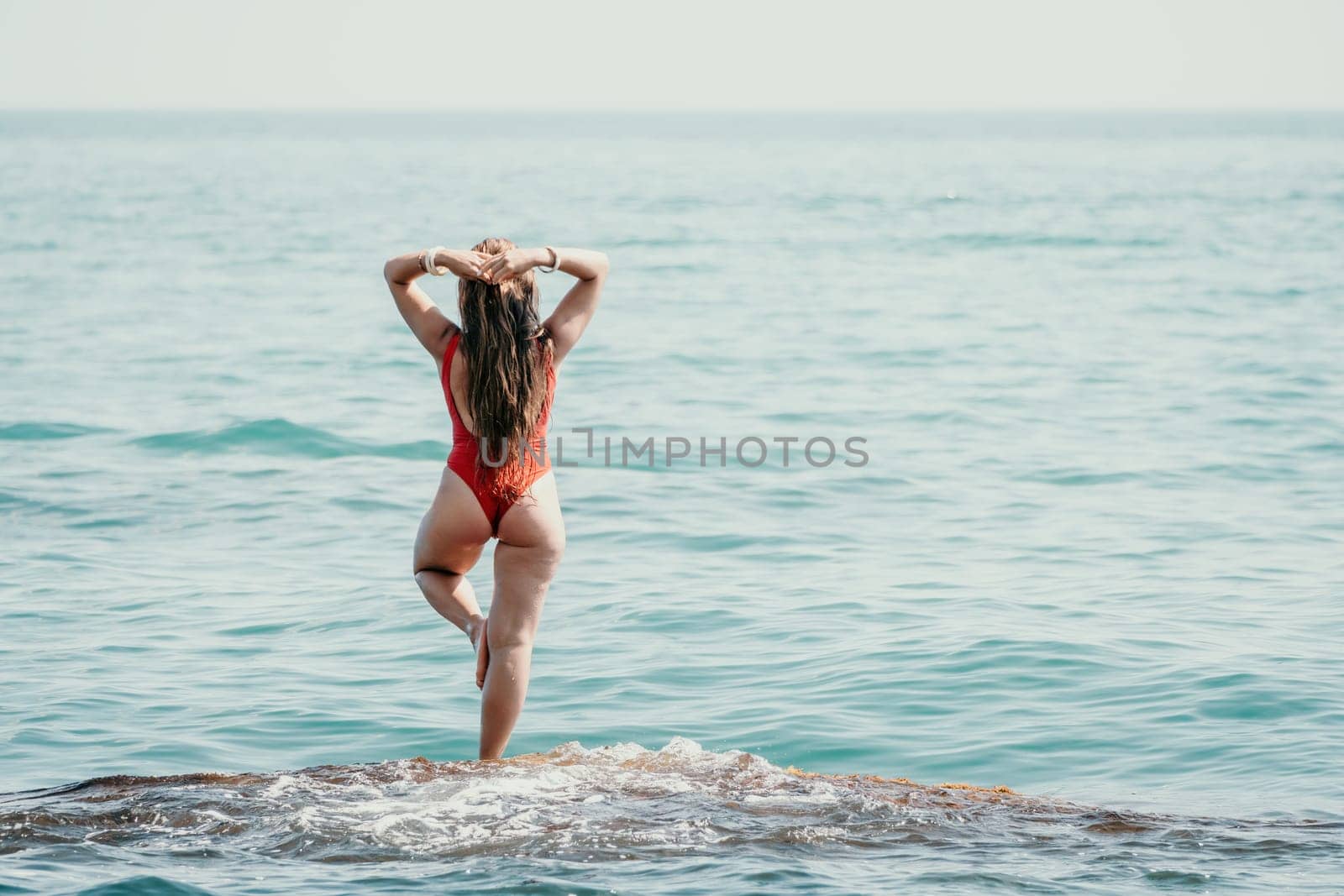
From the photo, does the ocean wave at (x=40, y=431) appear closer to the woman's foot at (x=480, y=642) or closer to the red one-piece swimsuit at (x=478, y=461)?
Answer: the woman's foot at (x=480, y=642)

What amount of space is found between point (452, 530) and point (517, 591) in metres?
0.36

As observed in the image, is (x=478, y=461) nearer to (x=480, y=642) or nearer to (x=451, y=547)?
(x=451, y=547)

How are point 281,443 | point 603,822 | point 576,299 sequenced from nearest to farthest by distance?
point 603,822
point 576,299
point 281,443

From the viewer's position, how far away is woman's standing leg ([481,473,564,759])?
19.1 feet

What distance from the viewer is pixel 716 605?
9.95 m

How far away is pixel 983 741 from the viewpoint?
7453 mm

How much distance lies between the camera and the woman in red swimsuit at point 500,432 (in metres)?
5.68

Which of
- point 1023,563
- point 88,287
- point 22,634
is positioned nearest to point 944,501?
point 1023,563

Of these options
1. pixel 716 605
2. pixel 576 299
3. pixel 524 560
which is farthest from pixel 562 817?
pixel 716 605

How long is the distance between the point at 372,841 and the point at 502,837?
46cm

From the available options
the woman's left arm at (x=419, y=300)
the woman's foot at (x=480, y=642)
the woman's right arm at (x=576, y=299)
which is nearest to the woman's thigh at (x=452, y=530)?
the woman's foot at (x=480, y=642)

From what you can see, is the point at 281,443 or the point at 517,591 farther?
the point at 281,443

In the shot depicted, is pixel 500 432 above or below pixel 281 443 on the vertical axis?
above

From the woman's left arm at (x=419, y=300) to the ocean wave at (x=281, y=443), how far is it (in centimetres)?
964
